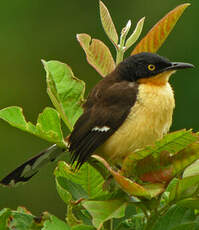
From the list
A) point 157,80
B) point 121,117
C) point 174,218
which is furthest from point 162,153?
point 157,80

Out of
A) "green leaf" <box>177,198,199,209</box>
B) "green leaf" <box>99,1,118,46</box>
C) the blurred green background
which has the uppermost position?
"green leaf" <box>99,1,118,46</box>

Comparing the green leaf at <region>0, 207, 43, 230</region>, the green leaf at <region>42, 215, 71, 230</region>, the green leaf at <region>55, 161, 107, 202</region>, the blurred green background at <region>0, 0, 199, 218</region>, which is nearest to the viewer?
the green leaf at <region>42, 215, 71, 230</region>

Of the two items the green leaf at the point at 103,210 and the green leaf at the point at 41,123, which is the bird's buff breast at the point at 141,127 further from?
the green leaf at the point at 103,210

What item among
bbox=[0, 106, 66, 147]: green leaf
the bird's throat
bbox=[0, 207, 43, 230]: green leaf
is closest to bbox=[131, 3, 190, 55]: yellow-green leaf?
the bird's throat

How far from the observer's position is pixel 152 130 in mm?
3619

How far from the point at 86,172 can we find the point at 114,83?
83 cm

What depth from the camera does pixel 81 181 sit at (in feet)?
10.4

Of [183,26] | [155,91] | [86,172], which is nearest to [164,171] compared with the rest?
[86,172]

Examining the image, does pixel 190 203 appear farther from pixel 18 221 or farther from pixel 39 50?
pixel 39 50

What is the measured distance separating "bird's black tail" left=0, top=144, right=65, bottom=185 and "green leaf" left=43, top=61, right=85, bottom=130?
10.1 inches

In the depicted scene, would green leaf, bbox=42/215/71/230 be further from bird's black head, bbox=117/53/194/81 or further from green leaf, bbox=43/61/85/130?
bird's black head, bbox=117/53/194/81

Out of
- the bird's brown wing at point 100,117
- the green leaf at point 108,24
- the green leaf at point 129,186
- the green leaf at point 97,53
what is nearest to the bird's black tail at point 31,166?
the bird's brown wing at point 100,117

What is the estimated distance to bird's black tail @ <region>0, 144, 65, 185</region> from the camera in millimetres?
3520

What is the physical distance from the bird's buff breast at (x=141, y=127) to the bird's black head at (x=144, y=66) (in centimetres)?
15
